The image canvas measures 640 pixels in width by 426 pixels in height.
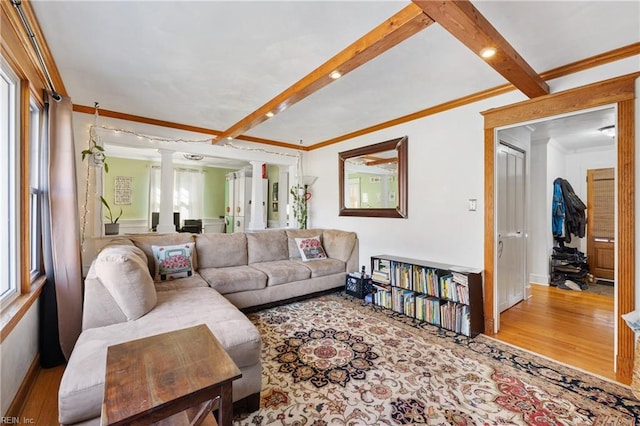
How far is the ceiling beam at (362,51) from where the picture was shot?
5.30 feet

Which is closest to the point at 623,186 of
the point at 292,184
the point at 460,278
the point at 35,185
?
the point at 460,278

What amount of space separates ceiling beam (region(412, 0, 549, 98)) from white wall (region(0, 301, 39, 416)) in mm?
2952

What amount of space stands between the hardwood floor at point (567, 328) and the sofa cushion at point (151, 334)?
2.49m

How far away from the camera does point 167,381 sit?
107 centimetres

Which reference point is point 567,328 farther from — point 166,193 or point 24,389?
point 166,193

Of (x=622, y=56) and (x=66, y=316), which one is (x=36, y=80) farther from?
(x=622, y=56)

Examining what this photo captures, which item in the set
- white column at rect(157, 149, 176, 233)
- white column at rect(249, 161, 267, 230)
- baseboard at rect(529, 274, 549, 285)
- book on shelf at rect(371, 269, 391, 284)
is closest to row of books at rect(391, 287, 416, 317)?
book on shelf at rect(371, 269, 391, 284)

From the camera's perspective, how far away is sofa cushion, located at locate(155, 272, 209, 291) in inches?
113

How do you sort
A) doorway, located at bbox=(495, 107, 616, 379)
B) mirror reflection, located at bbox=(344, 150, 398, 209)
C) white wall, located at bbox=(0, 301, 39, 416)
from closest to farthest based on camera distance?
white wall, located at bbox=(0, 301, 39, 416) → doorway, located at bbox=(495, 107, 616, 379) → mirror reflection, located at bbox=(344, 150, 398, 209)

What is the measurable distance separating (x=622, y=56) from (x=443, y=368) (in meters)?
2.77

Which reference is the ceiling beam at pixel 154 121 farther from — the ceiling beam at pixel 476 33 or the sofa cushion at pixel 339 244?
the ceiling beam at pixel 476 33

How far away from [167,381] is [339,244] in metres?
3.48

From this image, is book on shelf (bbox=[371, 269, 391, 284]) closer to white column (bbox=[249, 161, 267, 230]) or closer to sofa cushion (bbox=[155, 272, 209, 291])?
sofa cushion (bbox=[155, 272, 209, 291])

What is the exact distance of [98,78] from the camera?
8.66ft
